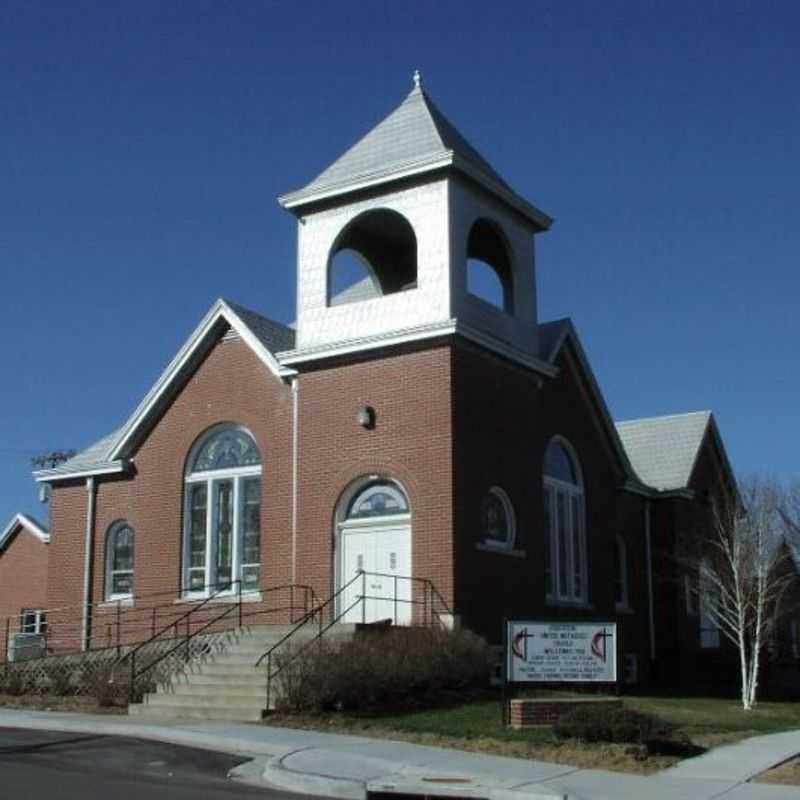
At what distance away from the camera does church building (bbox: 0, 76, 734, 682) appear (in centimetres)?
2403

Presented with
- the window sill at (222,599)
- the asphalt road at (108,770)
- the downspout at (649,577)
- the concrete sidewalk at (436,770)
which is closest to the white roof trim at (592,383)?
the downspout at (649,577)

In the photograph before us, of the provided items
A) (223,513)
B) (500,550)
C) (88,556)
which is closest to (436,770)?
(500,550)

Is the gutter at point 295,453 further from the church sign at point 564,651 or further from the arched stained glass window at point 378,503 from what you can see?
the church sign at point 564,651

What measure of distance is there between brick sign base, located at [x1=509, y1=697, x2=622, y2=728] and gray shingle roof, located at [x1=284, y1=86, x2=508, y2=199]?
446 inches

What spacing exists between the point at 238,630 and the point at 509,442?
663 cm

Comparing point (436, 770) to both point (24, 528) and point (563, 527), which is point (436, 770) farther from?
point (24, 528)

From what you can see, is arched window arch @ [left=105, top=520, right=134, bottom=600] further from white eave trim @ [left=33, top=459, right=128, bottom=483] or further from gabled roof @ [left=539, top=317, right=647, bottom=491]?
gabled roof @ [left=539, top=317, right=647, bottom=491]

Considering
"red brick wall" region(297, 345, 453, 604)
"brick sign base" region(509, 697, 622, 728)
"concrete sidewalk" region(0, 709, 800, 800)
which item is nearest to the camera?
"concrete sidewalk" region(0, 709, 800, 800)

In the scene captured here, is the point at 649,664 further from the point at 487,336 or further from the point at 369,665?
the point at 369,665

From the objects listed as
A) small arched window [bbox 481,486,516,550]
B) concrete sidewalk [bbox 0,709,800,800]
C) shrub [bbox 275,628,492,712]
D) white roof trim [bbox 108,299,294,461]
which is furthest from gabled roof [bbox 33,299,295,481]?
concrete sidewalk [bbox 0,709,800,800]

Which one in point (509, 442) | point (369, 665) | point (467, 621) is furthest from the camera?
point (509, 442)

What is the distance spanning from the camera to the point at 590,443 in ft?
99.8

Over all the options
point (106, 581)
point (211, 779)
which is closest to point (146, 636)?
point (106, 581)

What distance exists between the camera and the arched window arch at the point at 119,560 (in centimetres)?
2861
